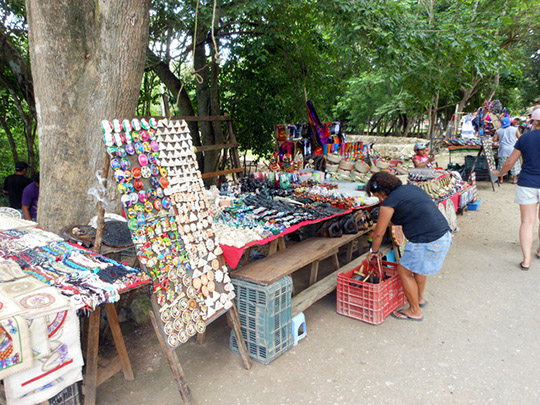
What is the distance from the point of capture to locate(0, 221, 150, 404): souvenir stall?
1875 mm

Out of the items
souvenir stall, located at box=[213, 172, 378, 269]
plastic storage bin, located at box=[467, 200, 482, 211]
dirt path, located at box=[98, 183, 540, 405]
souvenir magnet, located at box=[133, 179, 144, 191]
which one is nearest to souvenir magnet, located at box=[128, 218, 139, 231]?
souvenir magnet, located at box=[133, 179, 144, 191]

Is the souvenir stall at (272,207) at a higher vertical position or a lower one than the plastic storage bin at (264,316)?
higher

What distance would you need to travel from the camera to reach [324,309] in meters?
4.27

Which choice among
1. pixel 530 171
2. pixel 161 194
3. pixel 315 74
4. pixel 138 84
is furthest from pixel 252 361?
pixel 315 74

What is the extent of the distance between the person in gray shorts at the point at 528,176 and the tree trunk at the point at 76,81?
15.5 ft

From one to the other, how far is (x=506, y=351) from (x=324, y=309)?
5.69 ft

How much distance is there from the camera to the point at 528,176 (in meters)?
4.96

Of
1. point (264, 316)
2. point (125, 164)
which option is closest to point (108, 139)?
point (125, 164)

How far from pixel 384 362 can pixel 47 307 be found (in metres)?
2.65

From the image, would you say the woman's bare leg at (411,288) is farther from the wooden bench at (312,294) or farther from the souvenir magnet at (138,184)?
the souvenir magnet at (138,184)

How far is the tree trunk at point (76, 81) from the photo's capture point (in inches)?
139

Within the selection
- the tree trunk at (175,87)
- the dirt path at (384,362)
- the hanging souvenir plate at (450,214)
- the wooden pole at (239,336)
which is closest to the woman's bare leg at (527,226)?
the dirt path at (384,362)

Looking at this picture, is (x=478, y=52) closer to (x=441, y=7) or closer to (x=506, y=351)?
(x=506, y=351)

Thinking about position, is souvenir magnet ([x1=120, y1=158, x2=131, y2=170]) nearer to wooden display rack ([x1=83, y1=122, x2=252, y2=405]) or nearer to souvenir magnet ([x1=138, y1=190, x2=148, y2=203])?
wooden display rack ([x1=83, y1=122, x2=252, y2=405])
